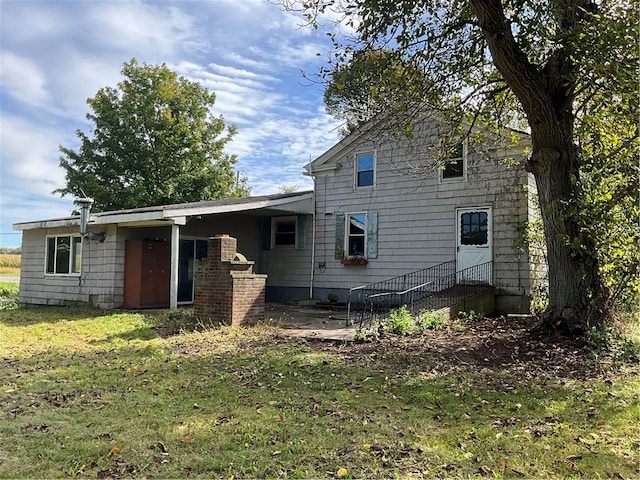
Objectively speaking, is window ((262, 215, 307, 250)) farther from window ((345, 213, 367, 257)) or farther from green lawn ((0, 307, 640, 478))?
green lawn ((0, 307, 640, 478))

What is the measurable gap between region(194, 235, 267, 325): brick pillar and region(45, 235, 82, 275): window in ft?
20.5

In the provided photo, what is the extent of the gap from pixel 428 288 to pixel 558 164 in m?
6.06

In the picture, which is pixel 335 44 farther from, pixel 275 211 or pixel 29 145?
pixel 29 145

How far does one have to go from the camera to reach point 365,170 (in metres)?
14.1

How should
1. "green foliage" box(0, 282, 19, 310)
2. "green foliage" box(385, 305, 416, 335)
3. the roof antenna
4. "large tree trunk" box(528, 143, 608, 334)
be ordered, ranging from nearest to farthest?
"large tree trunk" box(528, 143, 608, 334) < "green foliage" box(385, 305, 416, 335) < the roof antenna < "green foliage" box(0, 282, 19, 310)

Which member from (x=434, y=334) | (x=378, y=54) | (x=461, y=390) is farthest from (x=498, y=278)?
(x=461, y=390)

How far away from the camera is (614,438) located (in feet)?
11.9

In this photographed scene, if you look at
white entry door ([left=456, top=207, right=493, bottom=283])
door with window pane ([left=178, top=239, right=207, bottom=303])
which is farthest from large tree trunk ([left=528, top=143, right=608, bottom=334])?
door with window pane ([left=178, top=239, right=207, bottom=303])

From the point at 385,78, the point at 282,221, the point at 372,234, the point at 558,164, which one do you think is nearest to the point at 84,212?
the point at 282,221

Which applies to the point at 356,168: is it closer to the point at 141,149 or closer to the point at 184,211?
the point at 184,211

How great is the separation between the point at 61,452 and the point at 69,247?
11910 millimetres

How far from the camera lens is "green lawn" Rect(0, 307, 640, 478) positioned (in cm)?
321

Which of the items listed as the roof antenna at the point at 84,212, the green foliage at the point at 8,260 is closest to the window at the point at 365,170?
the roof antenna at the point at 84,212

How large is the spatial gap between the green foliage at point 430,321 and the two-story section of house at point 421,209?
10.2ft
